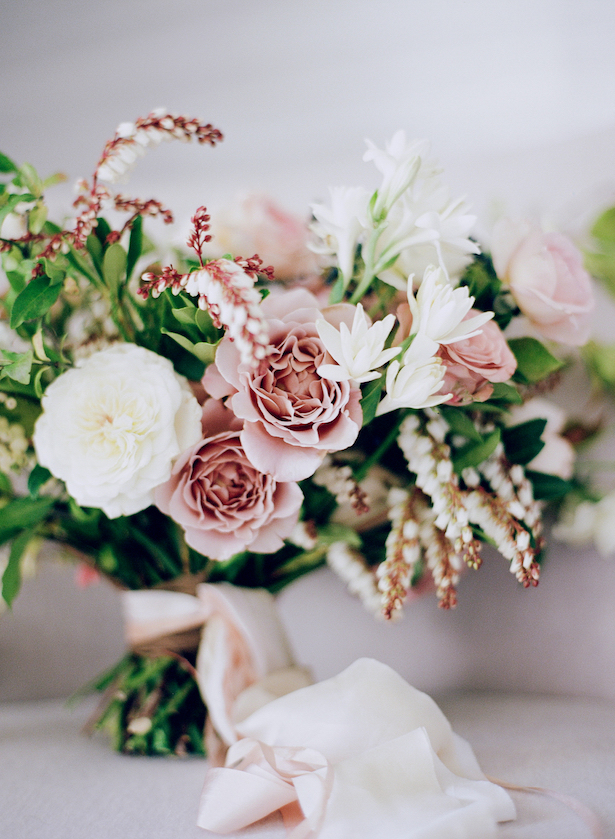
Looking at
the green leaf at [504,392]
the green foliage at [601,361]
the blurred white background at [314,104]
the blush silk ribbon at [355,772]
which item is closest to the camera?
the blush silk ribbon at [355,772]

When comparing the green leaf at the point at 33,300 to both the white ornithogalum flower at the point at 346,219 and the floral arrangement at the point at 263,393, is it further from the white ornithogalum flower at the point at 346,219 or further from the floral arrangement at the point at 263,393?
the white ornithogalum flower at the point at 346,219

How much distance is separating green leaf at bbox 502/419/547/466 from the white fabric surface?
10.8 inches

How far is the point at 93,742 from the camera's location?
63 centimetres

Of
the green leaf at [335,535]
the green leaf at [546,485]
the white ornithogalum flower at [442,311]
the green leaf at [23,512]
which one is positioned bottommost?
the green leaf at [335,535]

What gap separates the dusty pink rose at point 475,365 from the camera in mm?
454

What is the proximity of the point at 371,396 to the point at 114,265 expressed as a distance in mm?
246

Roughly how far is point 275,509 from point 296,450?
0.23 ft

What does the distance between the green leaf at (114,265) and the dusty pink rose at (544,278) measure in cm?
34

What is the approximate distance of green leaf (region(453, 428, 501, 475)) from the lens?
0.52 metres

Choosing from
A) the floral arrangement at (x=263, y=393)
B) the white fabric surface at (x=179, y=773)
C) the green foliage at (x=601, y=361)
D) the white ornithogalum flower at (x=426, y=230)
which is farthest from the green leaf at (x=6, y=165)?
the green foliage at (x=601, y=361)

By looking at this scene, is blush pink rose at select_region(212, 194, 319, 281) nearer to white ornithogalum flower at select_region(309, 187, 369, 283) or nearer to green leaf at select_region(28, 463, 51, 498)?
white ornithogalum flower at select_region(309, 187, 369, 283)

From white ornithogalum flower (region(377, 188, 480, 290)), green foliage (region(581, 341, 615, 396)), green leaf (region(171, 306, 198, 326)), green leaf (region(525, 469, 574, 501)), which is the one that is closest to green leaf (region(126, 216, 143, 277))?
green leaf (region(171, 306, 198, 326))

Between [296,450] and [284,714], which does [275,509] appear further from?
[284,714]

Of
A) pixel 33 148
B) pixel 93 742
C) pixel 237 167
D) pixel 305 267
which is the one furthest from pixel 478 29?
pixel 93 742
